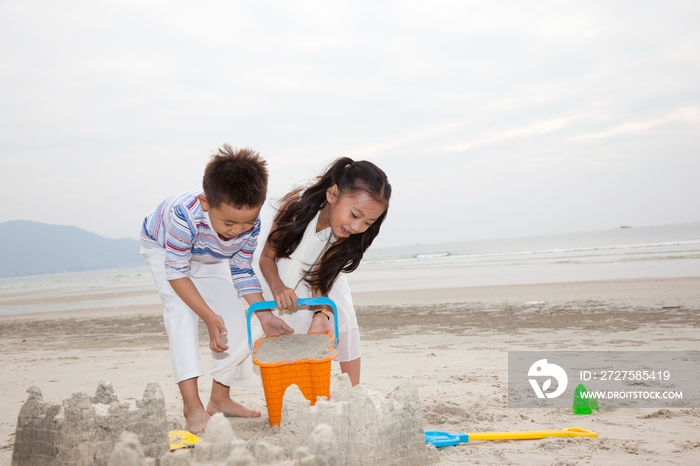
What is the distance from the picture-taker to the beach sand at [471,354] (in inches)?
104

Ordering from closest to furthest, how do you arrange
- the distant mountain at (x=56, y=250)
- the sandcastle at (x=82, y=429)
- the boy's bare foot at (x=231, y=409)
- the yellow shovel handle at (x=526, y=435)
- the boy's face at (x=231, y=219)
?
the sandcastle at (x=82, y=429) → the yellow shovel handle at (x=526, y=435) → the boy's face at (x=231, y=219) → the boy's bare foot at (x=231, y=409) → the distant mountain at (x=56, y=250)

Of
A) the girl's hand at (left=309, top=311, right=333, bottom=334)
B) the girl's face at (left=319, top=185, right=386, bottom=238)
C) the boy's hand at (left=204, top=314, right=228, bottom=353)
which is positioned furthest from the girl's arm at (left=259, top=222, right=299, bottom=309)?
the girl's face at (left=319, top=185, right=386, bottom=238)

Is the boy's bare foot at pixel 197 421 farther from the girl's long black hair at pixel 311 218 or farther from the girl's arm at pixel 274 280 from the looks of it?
the girl's long black hair at pixel 311 218

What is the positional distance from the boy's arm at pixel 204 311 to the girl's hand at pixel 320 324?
0.56 m

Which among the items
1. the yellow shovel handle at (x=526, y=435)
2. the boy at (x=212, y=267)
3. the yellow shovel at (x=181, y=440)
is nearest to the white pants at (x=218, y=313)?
the boy at (x=212, y=267)

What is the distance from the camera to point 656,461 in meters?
2.33

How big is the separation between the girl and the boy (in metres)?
0.20

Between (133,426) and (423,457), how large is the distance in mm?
1251

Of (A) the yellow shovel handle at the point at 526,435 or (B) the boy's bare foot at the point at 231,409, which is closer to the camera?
(A) the yellow shovel handle at the point at 526,435

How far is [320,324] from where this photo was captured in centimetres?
340

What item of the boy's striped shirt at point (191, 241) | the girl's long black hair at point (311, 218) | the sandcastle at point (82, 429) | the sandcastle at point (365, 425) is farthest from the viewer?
the girl's long black hair at point (311, 218)

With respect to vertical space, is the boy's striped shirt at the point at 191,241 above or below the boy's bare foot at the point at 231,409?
above

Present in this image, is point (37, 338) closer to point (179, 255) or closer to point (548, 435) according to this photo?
point (179, 255)

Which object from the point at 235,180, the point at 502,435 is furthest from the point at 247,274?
the point at 502,435
